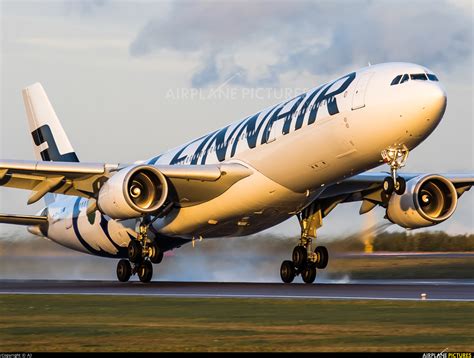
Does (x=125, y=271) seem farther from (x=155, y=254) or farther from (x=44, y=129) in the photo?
(x=44, y=129)

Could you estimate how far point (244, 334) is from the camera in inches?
682

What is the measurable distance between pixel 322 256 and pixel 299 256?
818mm

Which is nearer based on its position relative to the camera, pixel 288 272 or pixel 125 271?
pixel 288 272

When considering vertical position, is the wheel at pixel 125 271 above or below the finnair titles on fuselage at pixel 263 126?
below

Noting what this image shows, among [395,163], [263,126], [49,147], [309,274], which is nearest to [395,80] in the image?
[395,163]

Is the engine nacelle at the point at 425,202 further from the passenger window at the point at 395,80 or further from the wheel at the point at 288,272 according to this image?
the passenger window at the point at 395,80

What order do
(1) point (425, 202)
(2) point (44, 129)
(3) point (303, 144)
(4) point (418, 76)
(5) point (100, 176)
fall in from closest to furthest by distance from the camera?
(4) point (418, 76) < (3) point (303, 144) < (5) point (100, 176) < (1) point (425, 202) < (2) point (44, 129)

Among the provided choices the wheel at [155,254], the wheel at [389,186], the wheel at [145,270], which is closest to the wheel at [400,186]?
the wheel at [389,186]

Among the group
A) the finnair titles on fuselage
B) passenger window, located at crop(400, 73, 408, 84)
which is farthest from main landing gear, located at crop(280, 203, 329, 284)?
passenger window, located at crop(400, 73, 408, 84)

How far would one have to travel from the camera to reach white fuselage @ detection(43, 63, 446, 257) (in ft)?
88.7

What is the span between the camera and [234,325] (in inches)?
739

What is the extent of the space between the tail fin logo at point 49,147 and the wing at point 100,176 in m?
7.22

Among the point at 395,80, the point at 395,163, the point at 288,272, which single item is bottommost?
the point at 288,272

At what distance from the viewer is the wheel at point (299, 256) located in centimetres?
3491
